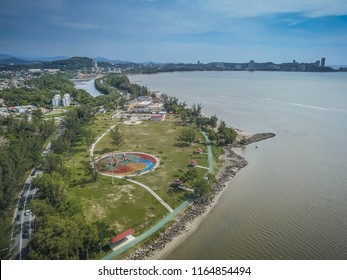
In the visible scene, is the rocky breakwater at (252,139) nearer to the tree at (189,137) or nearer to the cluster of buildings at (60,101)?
the tree at (189,137)

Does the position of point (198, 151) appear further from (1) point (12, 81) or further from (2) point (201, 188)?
(1) point (12, 81)

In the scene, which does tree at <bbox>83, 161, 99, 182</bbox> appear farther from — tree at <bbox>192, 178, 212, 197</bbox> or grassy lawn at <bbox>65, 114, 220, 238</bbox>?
tree at <bbox>192, 178, 212, 197</bbox>

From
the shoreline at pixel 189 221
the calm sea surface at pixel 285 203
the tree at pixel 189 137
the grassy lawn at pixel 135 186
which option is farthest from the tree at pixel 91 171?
the tree at pixel 189 137

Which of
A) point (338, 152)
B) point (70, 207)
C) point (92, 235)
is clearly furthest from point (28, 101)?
point (338, 152)

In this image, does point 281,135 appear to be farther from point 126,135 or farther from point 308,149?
point 126,135

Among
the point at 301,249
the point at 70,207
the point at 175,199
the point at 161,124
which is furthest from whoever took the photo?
the point at 161,124

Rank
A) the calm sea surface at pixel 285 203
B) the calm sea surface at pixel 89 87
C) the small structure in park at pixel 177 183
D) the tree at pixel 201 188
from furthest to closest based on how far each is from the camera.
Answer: the calm sea surface at pixel 89 87
the small structure in park at pixel 177 183
the tree at pixel 201 188
the calm sea surface at pixel 285 203
